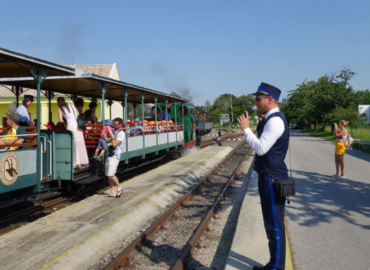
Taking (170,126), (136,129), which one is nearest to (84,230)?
(136,129)

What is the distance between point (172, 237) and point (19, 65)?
3861 mm

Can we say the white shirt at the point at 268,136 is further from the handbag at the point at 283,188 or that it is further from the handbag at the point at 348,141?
the handbag at the point at 348,141

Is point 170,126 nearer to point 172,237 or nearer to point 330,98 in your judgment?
point 172,237

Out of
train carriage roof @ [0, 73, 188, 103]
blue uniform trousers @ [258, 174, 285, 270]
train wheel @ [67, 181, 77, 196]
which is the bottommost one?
train wheel @ [67, 181, 77, 196]

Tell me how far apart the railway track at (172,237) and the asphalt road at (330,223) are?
57.2 inches

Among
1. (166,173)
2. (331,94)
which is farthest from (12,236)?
(331,94)

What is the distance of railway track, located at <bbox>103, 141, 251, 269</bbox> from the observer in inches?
179

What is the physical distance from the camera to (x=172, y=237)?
18.7ft

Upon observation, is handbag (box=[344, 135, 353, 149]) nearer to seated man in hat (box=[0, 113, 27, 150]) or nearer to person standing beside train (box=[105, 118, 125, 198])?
person standing beside train (box=[105, 118, 125, 198])

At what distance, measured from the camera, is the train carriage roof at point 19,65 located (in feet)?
17.5

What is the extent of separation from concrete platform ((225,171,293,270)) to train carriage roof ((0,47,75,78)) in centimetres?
433

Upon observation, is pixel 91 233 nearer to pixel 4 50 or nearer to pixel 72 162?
pixel 72 162

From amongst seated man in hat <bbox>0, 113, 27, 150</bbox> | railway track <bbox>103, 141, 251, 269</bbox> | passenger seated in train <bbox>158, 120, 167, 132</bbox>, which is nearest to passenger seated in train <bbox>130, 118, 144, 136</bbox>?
passenger seated in train <bbox>158, 120, 167, 132</bbox>

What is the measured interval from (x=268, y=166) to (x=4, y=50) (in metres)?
4.20
